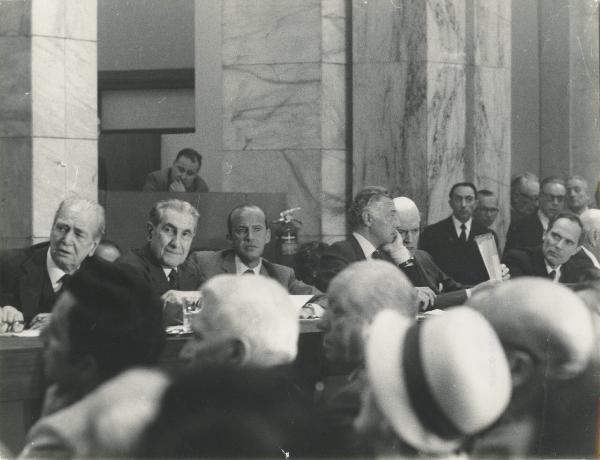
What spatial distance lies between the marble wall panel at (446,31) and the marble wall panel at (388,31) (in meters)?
0.06

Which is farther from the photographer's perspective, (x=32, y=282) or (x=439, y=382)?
(x=32, y=282)

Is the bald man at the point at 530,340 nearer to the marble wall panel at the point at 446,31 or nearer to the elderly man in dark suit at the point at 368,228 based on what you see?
the elderly man in dark suit at the point at 368,228

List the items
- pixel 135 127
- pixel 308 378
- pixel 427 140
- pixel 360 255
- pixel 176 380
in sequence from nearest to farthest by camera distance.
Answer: pixel 176 380, pixel 308 378, pixel 360 255, pixel 427 140, pixel 135 127

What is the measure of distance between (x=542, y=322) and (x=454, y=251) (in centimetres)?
587

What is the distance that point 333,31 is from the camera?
10.6 m

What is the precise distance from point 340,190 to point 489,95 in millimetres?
1550

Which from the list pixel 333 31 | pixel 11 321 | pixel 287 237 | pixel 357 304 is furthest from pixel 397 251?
pixel 333 31

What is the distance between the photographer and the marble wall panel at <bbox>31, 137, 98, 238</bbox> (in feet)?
28.6

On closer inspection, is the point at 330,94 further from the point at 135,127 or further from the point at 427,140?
the point at 135,127

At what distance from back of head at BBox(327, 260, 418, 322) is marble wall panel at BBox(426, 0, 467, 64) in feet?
22.0

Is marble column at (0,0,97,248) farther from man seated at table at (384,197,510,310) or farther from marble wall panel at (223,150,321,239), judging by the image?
man seated at table at (384,197,510,310)

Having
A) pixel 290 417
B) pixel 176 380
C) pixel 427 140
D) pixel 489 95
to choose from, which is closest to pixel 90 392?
pixel 176 380

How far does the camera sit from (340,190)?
10727 millimetres

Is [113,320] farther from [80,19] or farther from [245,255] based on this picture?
[80,19]
